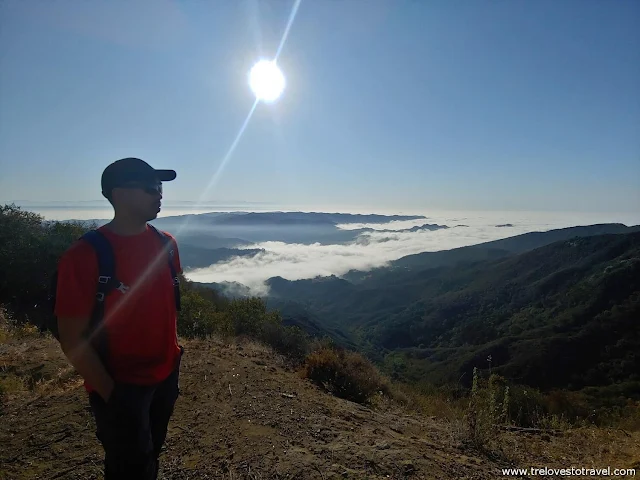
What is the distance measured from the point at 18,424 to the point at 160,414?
3.09m

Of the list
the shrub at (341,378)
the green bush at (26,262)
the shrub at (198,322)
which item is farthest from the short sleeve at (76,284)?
the green bush at (26,262)

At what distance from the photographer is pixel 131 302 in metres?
1.96

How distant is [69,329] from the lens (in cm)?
178

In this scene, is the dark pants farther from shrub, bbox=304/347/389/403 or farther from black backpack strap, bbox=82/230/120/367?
shrub, bbox=304/347/389/403

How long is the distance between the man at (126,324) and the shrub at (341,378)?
4.82m

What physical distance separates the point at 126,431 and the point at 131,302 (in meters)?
0.64

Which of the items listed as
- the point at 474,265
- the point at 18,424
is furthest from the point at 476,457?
the point at 474,265

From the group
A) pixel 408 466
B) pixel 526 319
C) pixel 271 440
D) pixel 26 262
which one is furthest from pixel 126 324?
pixel 526 319

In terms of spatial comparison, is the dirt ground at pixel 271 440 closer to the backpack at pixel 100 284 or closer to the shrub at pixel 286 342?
the backpack at pixel 100 284

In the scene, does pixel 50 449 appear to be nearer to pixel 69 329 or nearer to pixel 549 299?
pixel 69 329

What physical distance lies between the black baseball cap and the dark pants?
1.02 m

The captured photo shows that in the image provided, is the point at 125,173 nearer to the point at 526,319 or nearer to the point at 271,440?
the point at 271,440

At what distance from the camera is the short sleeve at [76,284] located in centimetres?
175

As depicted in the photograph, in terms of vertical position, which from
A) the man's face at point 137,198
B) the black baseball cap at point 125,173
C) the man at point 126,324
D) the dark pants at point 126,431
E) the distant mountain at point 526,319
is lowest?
the distant mountain at point 526,319
